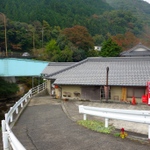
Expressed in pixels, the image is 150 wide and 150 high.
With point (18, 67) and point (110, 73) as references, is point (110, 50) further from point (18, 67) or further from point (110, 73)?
point (110, 73)

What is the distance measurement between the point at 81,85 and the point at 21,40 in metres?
36.0

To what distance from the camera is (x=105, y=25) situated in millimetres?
87750

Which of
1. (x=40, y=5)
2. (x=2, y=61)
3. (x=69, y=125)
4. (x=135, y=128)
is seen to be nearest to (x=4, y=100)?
(x=2, y=61)

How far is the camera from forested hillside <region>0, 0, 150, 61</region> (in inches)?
1793

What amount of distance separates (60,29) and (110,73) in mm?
49569

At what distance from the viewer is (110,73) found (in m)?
15.5

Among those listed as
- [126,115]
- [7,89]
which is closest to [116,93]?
[126,115]

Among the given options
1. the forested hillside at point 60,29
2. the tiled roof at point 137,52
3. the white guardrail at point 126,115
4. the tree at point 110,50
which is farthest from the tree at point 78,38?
the white guardrail at point 126,115

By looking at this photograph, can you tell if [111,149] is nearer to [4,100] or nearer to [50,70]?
[50,70]

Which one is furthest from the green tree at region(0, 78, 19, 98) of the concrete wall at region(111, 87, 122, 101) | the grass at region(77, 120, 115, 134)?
the grass at region(77, 120, 115, 134)

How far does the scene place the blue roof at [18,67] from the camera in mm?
20531

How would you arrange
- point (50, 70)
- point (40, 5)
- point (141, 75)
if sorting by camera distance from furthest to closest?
point (40, 5) → point (50, 70) → point (141, 75)

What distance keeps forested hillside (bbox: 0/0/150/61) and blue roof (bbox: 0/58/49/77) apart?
1710 cm

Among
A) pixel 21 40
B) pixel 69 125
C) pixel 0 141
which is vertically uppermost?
pixel 21 40
